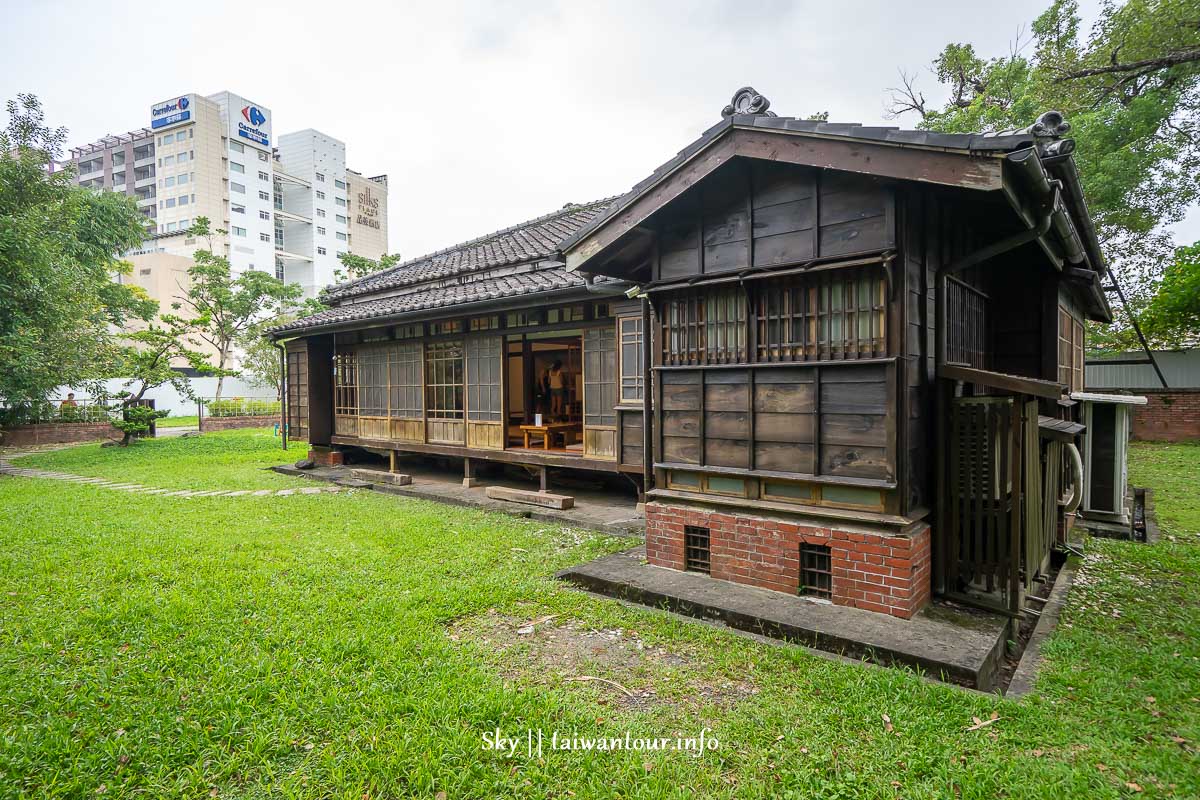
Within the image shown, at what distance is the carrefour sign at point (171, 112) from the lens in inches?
1558

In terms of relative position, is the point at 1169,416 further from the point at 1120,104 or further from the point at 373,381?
the point at 373,381

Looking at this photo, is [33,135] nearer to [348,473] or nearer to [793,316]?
[348,473]

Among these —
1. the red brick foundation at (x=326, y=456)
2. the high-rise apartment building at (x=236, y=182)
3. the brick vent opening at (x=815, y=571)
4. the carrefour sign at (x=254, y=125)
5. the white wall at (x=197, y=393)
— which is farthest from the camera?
the carrefour sign at (x=254, y=125)

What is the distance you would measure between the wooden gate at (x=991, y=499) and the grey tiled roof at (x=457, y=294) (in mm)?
4851

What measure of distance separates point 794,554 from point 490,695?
2.54m

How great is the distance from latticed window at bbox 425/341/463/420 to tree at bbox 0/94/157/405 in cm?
885

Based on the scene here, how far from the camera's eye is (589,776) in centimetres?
261

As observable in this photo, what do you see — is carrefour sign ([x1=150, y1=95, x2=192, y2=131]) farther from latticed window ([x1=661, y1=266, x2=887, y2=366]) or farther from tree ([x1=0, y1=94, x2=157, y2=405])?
latticed window ([x1=661, y1=266, x2=887, y2=366])

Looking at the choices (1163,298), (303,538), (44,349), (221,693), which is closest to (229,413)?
(44,349)

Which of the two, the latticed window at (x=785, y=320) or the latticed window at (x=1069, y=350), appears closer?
the latticed window at (x=785, y=320)

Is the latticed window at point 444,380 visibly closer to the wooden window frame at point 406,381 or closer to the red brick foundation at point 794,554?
the wooden window frame at point 406,381

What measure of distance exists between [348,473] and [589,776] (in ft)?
34.0

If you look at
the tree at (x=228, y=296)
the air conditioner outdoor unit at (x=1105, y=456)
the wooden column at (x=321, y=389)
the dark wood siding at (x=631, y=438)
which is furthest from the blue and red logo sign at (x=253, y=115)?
the air conditioner outdoor unit at (x=1105, y=456)

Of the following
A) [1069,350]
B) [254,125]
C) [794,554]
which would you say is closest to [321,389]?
[794,554]
